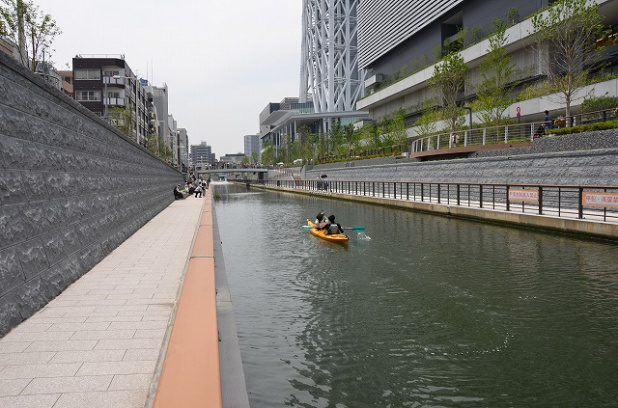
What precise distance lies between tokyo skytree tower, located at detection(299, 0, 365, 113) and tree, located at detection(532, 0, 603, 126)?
80.8 meters

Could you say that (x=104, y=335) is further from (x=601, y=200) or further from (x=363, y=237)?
(x=601, y=200)

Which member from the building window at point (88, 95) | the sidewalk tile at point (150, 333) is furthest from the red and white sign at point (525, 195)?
the building window at point (88, 95)

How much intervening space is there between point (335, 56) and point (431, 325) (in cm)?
12082

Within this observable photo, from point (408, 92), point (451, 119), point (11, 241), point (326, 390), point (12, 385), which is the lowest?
point (326, 390)

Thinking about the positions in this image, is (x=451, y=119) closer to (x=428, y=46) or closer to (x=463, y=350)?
(x=428, y=46)

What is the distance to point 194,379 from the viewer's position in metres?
3.76

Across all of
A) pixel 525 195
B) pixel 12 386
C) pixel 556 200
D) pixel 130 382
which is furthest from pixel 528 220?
pixel 12 386

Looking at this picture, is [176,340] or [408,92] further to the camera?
[408,92]

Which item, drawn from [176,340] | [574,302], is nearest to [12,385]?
[176,340]

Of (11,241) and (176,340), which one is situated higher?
(11,241)

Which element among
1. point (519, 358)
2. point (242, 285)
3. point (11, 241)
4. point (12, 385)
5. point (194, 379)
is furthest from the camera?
point (242, 285)

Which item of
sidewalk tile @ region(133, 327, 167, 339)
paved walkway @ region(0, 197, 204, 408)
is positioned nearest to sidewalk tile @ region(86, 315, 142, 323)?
paved walkway @ region(0, 197, 204, 408)

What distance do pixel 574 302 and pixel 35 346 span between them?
8418 mm

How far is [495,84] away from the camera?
1738 inches
